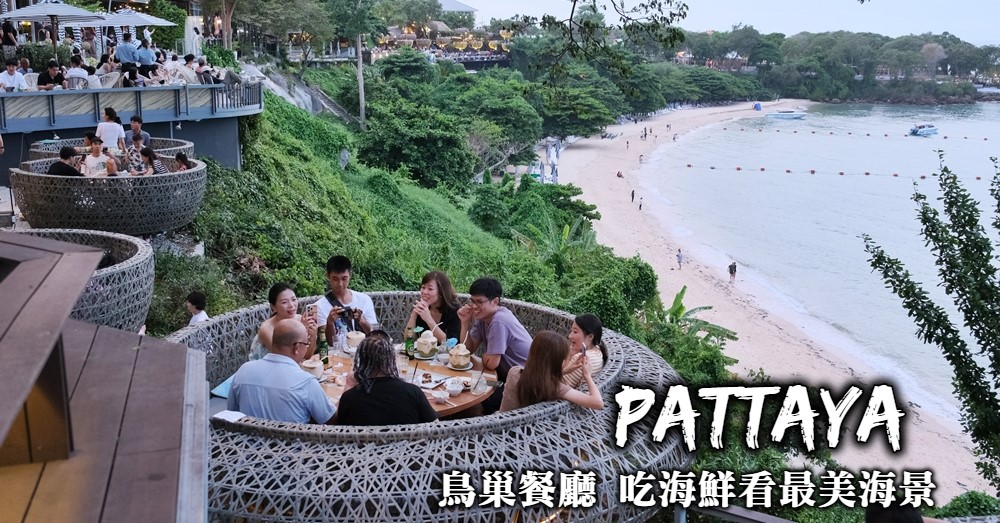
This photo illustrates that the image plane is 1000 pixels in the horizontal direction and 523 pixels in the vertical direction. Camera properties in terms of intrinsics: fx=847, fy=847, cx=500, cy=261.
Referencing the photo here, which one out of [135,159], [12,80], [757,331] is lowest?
[757,331]

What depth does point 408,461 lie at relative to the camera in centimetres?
382

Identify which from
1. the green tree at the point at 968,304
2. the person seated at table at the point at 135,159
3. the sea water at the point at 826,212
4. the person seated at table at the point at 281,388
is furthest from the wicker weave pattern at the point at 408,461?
the sea water at the point at 826,212

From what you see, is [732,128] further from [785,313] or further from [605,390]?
[605,390]

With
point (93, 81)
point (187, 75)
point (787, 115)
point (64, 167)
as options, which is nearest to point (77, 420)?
point (64, 167)

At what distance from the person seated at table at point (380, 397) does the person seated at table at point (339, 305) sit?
162cm

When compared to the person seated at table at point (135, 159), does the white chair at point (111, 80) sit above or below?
above

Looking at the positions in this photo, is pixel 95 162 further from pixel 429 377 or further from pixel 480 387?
pixel 480 387

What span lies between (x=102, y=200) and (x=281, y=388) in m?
5.19

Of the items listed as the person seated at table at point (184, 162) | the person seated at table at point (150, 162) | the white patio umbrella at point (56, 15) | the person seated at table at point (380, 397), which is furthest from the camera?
the white patio umbrella at point (56, 15)

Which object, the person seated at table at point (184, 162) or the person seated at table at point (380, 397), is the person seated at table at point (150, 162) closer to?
the person seated at table at point (184, 162)

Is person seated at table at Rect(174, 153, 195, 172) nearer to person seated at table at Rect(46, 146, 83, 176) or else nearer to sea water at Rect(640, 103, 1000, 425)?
person seated at table at Rect(46, 146, 83, 176)

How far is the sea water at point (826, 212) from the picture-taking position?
2705 centimetres

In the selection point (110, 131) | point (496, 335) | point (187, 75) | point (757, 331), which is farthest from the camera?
point (757, 331)

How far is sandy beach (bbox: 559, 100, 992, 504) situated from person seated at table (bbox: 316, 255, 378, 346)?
289 centimetres
